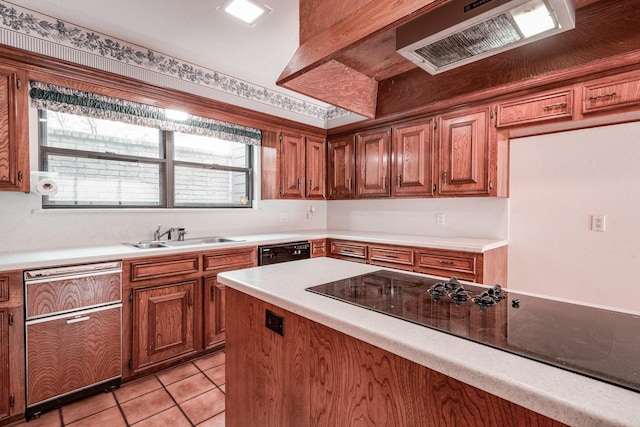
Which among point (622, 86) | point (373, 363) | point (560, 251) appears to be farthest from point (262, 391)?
point (622, 86)

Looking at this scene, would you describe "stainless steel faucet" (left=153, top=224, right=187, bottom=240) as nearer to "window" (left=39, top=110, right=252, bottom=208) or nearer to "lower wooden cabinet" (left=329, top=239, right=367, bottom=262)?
"window" (left=39, top=110, right=252, bottom=208)

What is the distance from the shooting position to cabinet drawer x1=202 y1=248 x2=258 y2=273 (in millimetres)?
2564

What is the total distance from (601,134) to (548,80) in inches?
24.5

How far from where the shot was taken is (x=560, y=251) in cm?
258

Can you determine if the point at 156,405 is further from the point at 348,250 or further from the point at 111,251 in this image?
the point at 348,250

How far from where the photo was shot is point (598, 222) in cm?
240

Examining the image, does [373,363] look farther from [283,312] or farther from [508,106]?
[508,106]

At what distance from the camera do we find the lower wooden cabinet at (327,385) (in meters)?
0.72

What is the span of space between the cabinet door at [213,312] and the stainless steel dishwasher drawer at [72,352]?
62 cm

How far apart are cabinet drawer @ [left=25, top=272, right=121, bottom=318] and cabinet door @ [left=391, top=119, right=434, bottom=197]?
2.63 meters

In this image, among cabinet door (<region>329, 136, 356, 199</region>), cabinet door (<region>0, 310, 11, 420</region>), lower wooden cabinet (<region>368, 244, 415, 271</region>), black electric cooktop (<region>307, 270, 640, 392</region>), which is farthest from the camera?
cabinet door (<region>329, 136, 356, 199</region>)

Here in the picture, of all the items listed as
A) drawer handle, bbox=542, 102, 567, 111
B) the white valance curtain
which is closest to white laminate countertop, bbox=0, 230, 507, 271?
the white valance curtain

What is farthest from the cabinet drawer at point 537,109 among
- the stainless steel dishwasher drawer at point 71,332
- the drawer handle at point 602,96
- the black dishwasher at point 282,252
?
the stainless steel dishwasher drawer at point 71,332

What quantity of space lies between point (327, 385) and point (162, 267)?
1.79 meters
